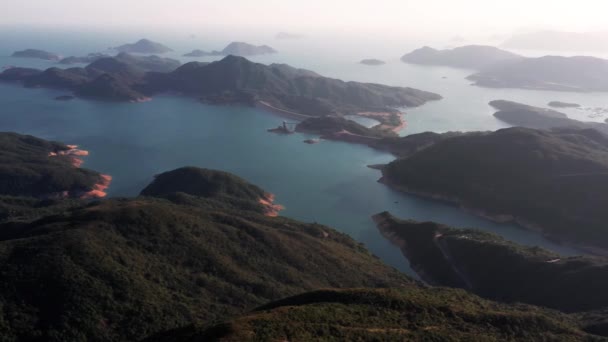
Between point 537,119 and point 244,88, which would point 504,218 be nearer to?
point 537,119

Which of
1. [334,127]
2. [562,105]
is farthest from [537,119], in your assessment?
[334,127]

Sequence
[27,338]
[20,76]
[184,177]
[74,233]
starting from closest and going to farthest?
1. [27,338]
2. [74,233]
3. [184,177]
4. [20,76]

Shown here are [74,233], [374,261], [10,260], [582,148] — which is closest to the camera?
[10,260]

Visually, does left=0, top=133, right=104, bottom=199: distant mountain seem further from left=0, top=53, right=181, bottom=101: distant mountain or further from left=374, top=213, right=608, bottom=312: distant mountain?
left=0, top=53, right=181, bottom=101: distant mountain

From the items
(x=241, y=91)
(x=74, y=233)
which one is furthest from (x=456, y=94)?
(x=74, y=233)

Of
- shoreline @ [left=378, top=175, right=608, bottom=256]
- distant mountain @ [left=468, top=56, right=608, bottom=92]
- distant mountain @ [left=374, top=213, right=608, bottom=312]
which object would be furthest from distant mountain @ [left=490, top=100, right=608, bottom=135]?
distant mountain @ [left=374, top=213, right=608, bottom=312]

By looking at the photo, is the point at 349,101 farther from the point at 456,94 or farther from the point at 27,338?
the point at 27,338
